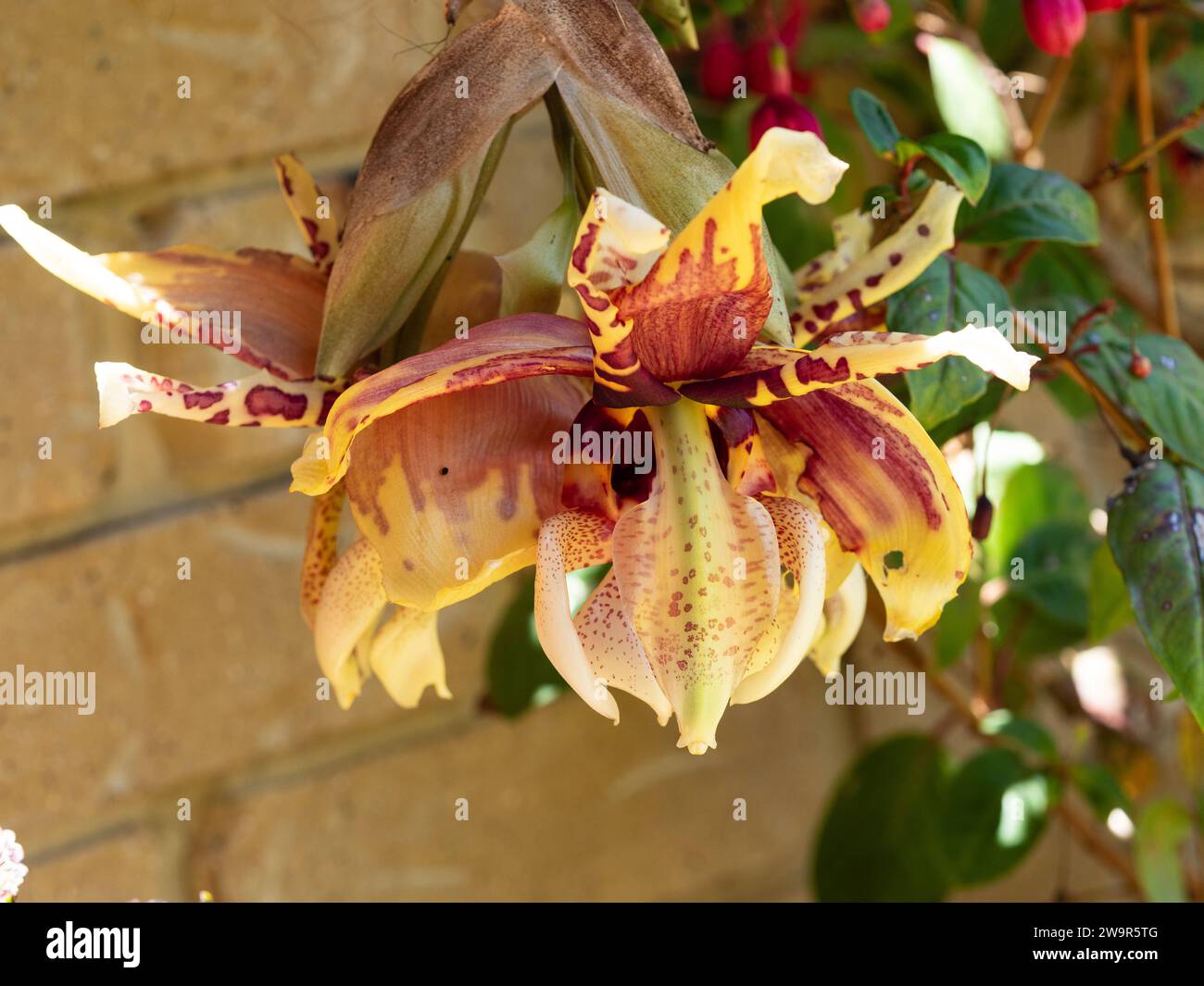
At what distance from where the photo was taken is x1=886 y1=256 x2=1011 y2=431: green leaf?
1.21 ft

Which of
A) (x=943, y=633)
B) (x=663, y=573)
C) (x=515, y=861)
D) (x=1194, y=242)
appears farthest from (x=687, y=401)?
(x=1194, y=242)

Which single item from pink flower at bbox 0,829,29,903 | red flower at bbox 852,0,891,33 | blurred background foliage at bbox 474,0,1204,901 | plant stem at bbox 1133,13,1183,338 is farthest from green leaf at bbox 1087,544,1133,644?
pink flower at bbox 0,829,29,903

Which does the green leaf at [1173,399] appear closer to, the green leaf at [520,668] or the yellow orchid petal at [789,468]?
the yellow orchid petal at [789,468]

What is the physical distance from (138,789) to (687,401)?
426 millimetres

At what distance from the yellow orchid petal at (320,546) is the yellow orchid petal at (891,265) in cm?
14

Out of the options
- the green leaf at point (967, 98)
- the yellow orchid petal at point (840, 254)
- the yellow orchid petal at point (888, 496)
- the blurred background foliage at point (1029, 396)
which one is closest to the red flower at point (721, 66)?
the blurred background foliage at point (1029, 396)

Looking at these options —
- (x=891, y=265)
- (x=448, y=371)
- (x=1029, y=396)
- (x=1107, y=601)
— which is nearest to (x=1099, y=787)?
(x=1107, y=601)

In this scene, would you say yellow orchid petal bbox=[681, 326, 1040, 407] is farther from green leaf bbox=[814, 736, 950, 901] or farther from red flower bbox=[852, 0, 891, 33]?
green leaf bbox=[814, 736, 950, 901]

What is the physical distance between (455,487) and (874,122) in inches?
8.2

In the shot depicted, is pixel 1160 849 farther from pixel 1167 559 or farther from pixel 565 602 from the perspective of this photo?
pixel 565 602

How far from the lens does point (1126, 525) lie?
40cm

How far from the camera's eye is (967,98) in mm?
487

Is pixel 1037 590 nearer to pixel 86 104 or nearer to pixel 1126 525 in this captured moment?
pixel 1126 525

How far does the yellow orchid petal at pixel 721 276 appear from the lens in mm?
245
